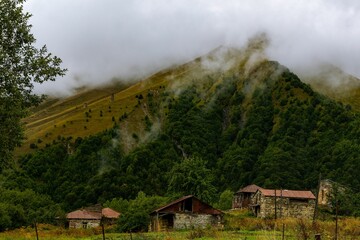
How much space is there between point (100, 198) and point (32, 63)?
139536 mm

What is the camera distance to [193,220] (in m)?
80.9

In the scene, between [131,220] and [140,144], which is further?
[140,144]

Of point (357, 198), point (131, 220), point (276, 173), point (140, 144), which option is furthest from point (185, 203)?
point (140, 144)

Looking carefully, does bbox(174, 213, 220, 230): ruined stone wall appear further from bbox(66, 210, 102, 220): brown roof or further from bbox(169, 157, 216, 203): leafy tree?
bbox(66, 210, 102, 220): brown roof

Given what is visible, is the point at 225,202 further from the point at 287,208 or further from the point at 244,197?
the point at 287,208

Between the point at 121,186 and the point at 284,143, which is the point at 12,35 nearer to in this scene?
the point at 121,186

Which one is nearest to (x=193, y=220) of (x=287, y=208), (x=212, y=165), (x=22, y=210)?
(x=287, y=208)

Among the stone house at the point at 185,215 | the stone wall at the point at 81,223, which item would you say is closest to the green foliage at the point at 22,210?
the stone wall at the point at 81,223

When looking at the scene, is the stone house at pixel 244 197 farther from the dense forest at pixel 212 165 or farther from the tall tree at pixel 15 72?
the tall tree at pixel 15 72

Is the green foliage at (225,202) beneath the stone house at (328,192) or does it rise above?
beneath

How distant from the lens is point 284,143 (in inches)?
7328

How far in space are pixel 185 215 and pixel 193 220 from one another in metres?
1.54

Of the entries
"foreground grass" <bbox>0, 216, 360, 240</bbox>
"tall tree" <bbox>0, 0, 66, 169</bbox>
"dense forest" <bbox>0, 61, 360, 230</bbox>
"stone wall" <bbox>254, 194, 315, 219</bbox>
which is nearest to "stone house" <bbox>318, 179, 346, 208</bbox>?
"stone wall" <bbox>254, 194, 315, 219</bbox>

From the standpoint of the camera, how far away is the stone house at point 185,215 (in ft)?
260
